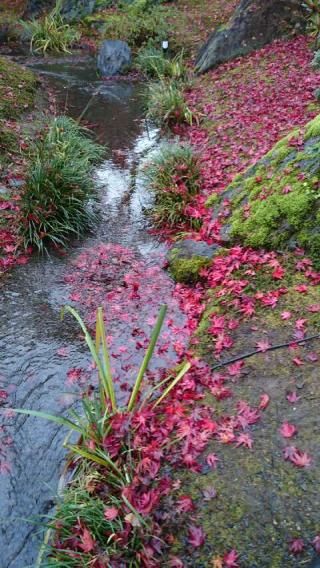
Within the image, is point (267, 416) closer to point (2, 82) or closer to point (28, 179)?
point (28, 179)

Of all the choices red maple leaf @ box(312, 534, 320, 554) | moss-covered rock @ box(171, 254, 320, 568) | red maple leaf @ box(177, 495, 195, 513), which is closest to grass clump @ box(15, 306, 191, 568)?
red maple leaf @ box(177, 495, 195, 513)

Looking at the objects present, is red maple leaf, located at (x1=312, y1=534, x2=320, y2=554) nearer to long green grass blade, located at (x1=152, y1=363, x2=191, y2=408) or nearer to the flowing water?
long green grass blade, located at (x1=152, y1=363, x2=191, y2=408)

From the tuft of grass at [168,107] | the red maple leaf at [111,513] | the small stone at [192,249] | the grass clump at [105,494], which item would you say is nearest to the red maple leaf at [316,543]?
the grass clump at [105,494]

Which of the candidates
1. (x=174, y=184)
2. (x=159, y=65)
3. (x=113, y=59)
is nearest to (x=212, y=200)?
(x=174, y=184)

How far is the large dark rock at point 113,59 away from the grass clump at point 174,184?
714 centimetres

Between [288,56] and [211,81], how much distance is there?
1743 millimetres

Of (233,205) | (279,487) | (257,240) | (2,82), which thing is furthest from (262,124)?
(279,487)

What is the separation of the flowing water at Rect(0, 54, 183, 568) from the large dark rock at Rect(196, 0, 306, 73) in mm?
4910

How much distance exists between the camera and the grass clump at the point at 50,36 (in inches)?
587

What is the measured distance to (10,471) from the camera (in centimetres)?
340

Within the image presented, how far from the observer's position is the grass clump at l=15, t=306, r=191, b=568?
2.68 m

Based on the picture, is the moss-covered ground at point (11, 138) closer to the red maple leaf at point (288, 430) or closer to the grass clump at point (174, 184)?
the grass clump at point (174, 184)

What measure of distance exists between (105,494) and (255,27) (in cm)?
1117

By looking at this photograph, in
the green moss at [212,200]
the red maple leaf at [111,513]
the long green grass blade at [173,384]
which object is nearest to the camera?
the red maple leaf at [111,513]
